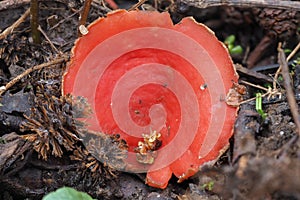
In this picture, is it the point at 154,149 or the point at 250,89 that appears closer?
the point at 154,149

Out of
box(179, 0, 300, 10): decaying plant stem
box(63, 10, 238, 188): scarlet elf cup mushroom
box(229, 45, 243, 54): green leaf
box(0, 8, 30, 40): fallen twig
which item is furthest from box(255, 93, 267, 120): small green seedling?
box(0, 8, 30, 40): fallen twig

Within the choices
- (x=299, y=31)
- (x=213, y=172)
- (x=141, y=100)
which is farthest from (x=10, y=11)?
(x=299, y=31)

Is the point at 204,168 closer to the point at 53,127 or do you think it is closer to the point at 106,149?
the point at 106,149

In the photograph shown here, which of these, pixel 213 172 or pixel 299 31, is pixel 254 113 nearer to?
pixel 213 172

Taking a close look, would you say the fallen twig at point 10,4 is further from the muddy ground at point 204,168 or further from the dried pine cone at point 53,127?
the dried pine cone at point 53,127

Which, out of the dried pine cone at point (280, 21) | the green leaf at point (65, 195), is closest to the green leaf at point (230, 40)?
the dried pine cone at point (280, 21)

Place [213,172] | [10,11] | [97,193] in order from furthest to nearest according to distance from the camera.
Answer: [10,11], [97,193], [213,172]

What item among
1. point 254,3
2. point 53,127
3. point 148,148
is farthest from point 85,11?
point 254,3
